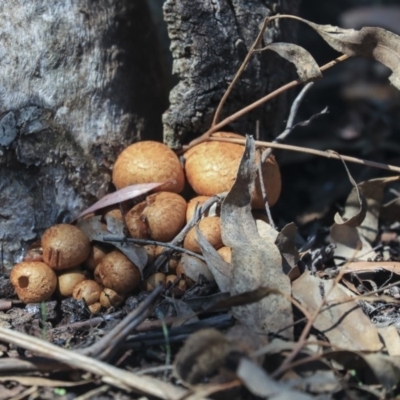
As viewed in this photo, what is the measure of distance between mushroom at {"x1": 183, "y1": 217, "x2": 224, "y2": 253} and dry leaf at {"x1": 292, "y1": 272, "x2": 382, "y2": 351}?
1.34ft

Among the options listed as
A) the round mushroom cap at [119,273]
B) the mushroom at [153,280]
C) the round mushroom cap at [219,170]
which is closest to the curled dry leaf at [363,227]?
the round mushroom cap at [219,170]

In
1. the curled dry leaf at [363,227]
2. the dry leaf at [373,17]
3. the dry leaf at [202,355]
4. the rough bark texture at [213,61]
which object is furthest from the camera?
the dry leaf at [373,17]

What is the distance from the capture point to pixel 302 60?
8.85 ft

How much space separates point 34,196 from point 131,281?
1.91ft

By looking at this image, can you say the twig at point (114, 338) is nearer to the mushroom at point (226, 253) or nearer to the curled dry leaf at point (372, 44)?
the mushroom at point (226, 253)

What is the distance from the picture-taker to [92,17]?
2.94 meters

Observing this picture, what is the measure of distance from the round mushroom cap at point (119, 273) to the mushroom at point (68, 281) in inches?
4.6

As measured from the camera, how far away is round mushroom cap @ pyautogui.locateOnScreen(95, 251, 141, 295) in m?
2.55

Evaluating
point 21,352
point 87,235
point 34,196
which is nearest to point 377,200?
point 87,235

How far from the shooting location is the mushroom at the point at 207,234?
2.62 metres

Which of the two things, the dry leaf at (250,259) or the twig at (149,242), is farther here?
the twig at (149,242)

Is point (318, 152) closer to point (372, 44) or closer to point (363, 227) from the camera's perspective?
point (372, 44)

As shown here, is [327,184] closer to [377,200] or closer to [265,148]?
[377,200]

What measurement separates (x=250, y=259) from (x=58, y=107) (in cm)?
108
